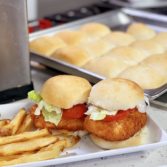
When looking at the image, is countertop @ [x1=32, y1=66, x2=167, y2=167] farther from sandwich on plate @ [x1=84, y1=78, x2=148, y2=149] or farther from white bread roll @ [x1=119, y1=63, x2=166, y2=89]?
white bread roll @ [x1=119, y1=63, x2=166, y2=89]

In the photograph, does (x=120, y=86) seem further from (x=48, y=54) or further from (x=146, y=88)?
(x=48, y=54)

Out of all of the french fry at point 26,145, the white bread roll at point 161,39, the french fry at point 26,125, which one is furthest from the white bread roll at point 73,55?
the french fry at point 26,145

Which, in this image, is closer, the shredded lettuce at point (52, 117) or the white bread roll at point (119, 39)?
the shredded lettuce at point (52, 117)

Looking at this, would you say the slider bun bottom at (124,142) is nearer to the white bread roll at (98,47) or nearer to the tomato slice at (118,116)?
the tomato slice at (118,116)

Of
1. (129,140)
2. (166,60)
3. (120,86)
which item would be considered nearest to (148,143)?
(129,140)

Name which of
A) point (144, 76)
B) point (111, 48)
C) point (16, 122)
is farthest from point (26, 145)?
point (111, 48)

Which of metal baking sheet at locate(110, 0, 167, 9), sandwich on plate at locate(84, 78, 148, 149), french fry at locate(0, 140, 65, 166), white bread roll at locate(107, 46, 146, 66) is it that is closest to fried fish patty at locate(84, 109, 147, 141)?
sandwich on plate at locate(84, 78, 148, 149)
